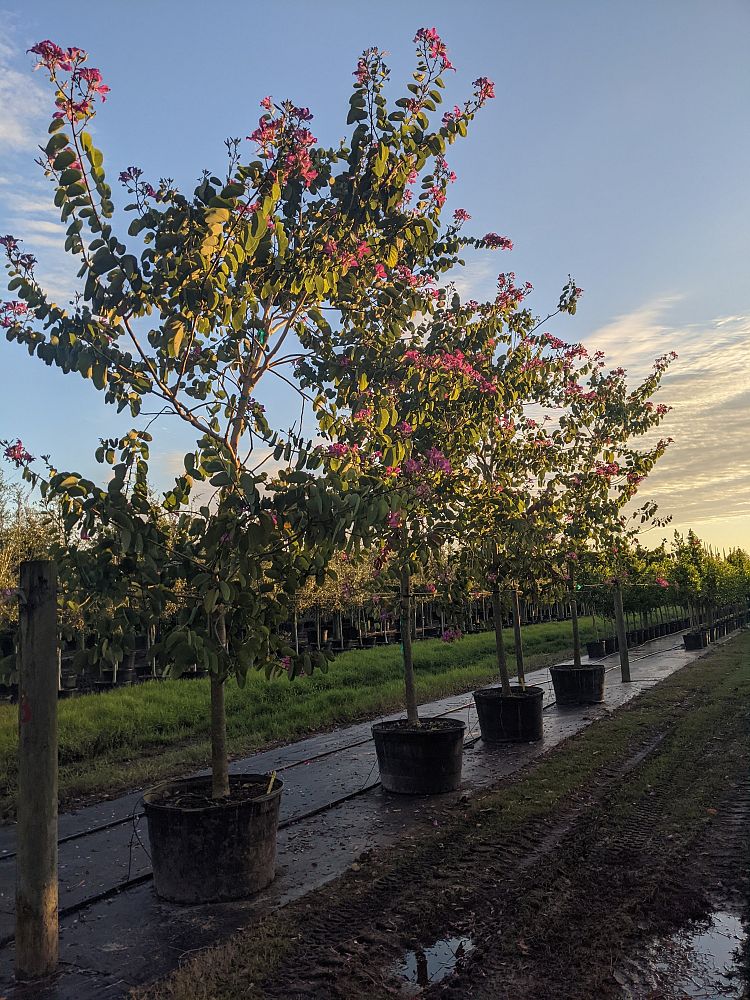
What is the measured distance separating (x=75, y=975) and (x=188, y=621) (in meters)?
2.03

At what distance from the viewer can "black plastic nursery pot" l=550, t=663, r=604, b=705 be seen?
49.0ft

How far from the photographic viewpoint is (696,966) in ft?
13.1

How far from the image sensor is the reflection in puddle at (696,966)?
12.2 feet

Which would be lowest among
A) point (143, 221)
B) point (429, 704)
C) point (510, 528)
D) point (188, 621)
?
point (429, 704)

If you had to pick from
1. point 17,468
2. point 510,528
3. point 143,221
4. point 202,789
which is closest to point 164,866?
point 202,789

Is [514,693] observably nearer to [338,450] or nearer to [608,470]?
[608,470]

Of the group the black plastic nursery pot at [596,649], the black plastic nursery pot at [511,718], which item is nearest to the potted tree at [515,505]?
the black plastic nursery pot at [511,718]

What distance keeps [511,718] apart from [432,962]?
705cm

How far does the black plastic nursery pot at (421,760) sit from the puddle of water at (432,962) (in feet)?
12.3

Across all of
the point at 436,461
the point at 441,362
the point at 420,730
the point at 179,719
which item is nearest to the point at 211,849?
the point at 420,730

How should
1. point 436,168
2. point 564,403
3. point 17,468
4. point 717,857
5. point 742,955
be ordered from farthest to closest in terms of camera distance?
point 564,403
point 436,168
point 717,857
point 17,468
point 742,955

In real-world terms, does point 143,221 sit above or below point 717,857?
above

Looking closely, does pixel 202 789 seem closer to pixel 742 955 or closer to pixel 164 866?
pixel 164 866

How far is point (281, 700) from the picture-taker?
17.2m
